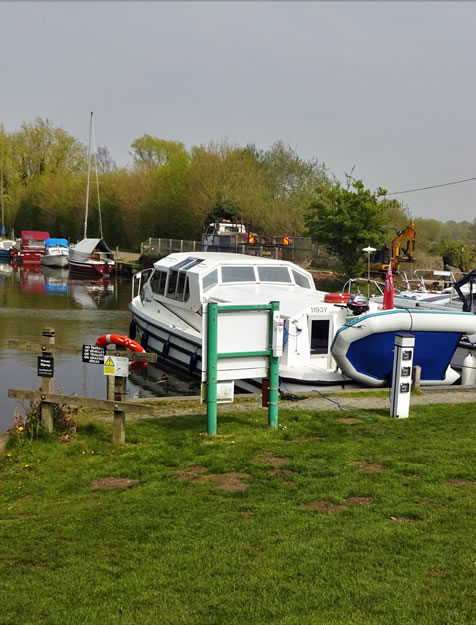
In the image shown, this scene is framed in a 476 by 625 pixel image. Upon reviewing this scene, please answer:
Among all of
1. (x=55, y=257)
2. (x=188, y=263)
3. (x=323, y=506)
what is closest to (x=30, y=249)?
(x=55, y=257)

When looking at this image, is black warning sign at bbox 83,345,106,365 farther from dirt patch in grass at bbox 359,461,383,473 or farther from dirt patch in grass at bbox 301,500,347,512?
dirt patch in grass at bbox 301,500,347,512

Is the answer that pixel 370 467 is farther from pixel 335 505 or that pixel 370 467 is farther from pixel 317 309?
pixel 317 309

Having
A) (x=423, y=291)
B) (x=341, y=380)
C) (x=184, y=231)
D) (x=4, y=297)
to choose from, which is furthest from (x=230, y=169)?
(x=341, y=380)

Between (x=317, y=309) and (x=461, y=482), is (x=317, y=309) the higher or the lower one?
the higher one

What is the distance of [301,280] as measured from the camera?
63.0 ft

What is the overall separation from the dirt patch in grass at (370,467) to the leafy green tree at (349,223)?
3171cm

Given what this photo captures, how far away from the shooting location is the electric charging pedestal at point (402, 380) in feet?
35.3

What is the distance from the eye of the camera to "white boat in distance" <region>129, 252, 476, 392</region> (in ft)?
42.8

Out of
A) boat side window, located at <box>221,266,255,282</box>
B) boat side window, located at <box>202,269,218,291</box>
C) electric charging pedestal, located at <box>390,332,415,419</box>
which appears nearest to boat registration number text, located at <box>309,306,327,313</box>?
boat side window, located at <box>221,266,255,282</box>

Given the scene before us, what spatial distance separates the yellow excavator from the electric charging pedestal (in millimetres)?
26854

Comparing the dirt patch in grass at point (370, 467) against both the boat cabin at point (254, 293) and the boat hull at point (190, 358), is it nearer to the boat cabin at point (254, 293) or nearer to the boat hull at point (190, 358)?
the boat hull at point (190, 358)

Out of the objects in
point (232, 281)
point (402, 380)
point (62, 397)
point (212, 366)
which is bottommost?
point (62, 397)

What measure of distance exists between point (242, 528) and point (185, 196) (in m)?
60.6

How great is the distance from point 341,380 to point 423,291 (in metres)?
18.5
